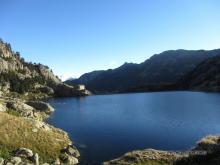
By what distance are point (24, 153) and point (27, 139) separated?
24.7ft

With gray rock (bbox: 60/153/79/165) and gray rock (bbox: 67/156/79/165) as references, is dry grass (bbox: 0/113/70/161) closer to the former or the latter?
gray rock (bbox: 60/153/79/165)

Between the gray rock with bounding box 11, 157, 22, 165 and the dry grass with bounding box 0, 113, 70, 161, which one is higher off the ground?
the dry grass with bounding box 0, 113, 70, 161

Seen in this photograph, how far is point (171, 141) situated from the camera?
70.5 m

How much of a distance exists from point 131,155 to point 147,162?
3958mm

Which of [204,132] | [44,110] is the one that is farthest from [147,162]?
[44,110]

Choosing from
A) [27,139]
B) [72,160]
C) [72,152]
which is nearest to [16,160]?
[27,139]

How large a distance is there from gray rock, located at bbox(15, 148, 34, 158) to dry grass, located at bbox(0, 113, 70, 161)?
305cm

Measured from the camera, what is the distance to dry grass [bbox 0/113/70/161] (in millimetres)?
55434

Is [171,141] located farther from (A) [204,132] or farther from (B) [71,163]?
(B) [71,163]

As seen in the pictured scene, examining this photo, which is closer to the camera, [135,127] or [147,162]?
[147,162]

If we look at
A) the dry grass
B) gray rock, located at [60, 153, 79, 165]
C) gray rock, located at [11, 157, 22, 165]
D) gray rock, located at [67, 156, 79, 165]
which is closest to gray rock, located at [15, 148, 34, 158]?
gray rock, located at [11, 157, 22, 165]

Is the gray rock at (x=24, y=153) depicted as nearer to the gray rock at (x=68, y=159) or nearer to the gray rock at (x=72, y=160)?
the gray rock at (x=68, y=159)

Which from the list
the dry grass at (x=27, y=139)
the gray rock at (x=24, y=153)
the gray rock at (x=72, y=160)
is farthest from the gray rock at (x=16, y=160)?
the gray rock at (x=72, y=160)

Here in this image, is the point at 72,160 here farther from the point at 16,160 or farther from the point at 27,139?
the point at 16,160
